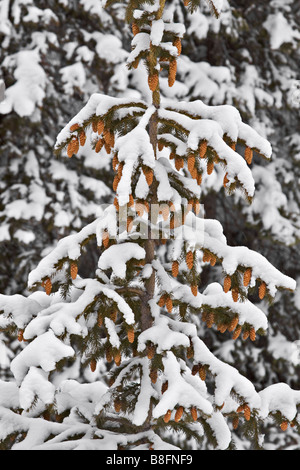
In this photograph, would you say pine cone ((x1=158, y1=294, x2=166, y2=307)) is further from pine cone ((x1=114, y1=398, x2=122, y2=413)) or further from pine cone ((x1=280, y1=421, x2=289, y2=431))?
pine cone ((x1=280, y1=421, x2=289, y2=431))

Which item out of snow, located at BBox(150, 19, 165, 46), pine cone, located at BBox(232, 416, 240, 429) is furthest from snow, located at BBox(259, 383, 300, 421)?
snow, located at BBox(150, 19, 165, 46)

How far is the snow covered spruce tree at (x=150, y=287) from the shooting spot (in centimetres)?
288

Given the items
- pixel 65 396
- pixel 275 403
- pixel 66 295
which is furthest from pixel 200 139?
pixel 65 396

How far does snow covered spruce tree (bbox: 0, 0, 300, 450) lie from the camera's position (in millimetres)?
2877

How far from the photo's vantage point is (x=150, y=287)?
11.5 feet

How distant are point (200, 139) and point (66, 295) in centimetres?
111

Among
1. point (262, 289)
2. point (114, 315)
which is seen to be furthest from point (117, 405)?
point (262, 289)

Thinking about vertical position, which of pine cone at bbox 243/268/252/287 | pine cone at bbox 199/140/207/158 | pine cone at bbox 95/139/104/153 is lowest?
pine cone at bbox 243/268/252/287

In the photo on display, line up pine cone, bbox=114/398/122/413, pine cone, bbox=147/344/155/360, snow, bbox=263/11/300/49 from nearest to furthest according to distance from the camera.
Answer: pine cone, bbox=147/344/155/360, pine cone, bbox=114/398/122/413, snow, bbox=263/11/300/49

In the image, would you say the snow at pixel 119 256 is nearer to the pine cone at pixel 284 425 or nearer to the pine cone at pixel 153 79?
the pine cone at pixel 153 79

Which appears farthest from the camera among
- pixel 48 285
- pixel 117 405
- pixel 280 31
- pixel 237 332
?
pixel 280 31

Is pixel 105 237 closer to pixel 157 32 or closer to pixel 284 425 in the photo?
pixel 157 32

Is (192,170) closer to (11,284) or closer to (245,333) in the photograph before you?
(245,333)

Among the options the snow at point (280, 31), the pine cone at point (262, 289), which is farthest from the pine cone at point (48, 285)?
the snow at point (280, 31)
